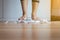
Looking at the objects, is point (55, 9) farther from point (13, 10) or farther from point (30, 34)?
point (30, 34)

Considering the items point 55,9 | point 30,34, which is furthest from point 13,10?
point 30,34

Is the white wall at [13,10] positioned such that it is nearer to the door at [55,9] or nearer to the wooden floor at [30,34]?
the door at [55,9]

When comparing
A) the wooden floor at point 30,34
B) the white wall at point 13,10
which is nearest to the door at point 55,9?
the white wall at point 13,10

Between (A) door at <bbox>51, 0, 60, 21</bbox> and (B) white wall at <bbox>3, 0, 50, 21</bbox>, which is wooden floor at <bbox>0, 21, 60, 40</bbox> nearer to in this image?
(B) white wall at <bbox>3, 0, 50, 21</bbox>

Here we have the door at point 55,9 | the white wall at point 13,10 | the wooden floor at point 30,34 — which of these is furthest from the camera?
the door at point 55,9

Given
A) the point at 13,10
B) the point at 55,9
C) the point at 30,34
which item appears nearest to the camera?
the point at 30,34

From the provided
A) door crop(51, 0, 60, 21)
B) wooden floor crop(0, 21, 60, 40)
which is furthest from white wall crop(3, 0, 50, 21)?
wooden floor crop(0, 21, 60, 40)

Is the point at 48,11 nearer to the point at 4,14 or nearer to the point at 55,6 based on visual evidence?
the point at 55,6

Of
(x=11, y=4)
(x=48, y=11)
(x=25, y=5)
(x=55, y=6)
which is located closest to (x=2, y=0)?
(x=11, y=4)

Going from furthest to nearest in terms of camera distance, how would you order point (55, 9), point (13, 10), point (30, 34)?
1. point (55, 9)
2. point (13, 10)
3. point (30, 34)

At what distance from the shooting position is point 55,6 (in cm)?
308

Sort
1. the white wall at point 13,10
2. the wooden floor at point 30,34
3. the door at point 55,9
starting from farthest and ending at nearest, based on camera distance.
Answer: the door at point 55,9, the white wall at point 13,10, the wooden floor at point 30,34

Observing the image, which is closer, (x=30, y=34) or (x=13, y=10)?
(x=30, y=34)

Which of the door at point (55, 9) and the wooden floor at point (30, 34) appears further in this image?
the door at point (55, 9)
